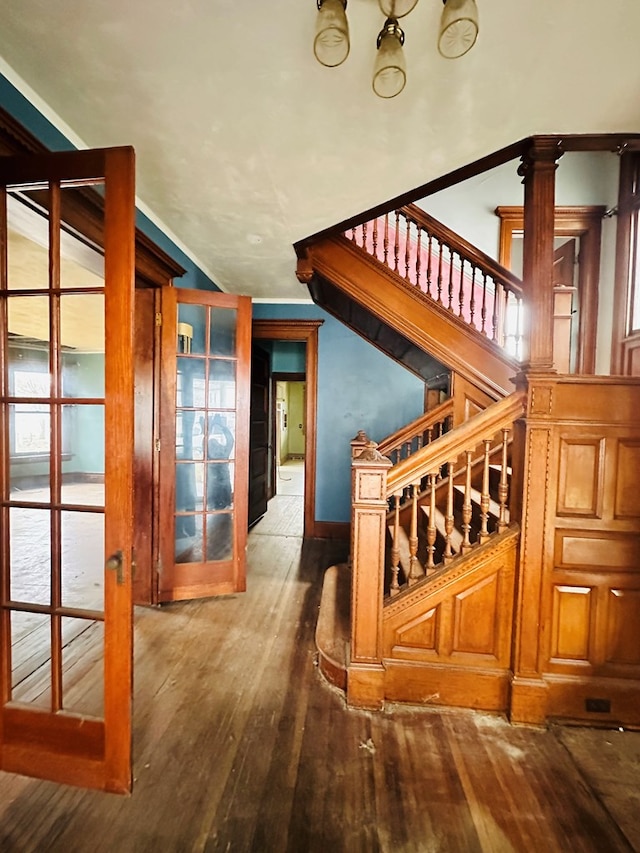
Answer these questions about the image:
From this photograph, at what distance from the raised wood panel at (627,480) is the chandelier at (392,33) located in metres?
1.72

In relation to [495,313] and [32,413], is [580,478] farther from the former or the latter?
[32,413]

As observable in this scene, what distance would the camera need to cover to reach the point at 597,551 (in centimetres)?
183

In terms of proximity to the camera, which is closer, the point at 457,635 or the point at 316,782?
the point at 316,782

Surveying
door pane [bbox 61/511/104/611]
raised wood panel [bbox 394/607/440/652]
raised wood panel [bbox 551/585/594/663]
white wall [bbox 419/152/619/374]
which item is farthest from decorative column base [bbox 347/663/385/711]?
white wall [bbox 419/152/619/374]

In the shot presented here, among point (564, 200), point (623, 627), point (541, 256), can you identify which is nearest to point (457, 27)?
point (541, 256)

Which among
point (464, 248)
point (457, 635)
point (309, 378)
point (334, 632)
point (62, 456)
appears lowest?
point (334, 632)

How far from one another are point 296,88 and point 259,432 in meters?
3.85

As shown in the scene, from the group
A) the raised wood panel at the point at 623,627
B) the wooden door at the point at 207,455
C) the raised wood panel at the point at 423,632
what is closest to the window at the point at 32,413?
the wooden door at the point at 207,455

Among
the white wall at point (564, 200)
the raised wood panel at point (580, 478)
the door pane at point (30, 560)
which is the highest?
the white wall at point (564, 200)

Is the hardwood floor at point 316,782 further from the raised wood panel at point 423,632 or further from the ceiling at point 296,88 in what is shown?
the ceiling at point 296,88

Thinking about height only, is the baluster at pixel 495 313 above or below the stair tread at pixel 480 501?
above

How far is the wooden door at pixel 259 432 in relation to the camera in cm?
463

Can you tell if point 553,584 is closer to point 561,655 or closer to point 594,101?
point 561,655

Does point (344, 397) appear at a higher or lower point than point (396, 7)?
lower
